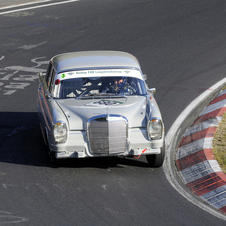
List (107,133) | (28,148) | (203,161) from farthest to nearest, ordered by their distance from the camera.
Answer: (28,148)
(203,161)
(107,133)

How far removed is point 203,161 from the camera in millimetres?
7125

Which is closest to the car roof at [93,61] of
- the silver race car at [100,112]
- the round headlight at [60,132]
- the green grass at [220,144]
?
the silver race car at [100,112]

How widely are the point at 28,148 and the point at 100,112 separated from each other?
1946 mm

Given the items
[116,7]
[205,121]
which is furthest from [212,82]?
[116,7]

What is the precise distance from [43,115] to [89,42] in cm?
731

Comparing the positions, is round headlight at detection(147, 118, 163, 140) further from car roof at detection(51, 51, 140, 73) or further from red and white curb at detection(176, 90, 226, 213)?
car roof at detection(51, 51, 140, 73)

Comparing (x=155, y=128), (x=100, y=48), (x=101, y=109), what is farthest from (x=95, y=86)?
(x=100, y=48)

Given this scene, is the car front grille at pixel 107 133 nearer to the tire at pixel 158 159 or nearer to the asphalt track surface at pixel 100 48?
the asphalt track surface at pixel 100 48

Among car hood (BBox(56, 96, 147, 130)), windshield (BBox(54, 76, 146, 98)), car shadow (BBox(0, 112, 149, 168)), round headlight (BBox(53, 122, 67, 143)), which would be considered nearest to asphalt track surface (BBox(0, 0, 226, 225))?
car shadow (BBox(0, 112, 149, 168))

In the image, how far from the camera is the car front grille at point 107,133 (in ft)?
22.1

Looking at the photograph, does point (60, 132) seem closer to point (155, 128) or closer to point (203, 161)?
point (155, 128)

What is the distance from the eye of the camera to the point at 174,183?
6641 mm

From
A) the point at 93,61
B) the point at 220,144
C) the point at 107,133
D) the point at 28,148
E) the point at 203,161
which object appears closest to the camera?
the point at 107,133

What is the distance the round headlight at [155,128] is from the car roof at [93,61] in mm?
1582
